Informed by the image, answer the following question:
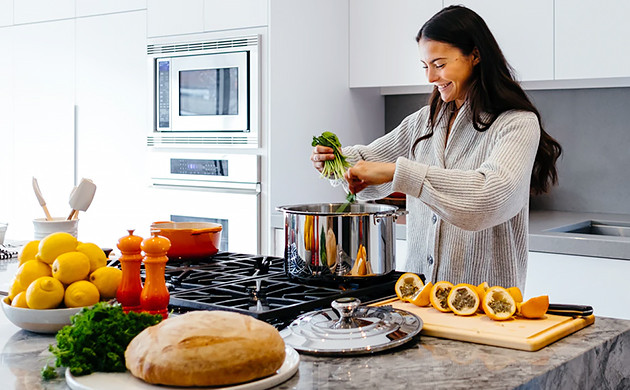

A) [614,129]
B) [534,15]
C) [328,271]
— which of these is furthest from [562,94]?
[328,271]

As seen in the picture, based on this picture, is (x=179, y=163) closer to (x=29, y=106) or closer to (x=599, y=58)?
(x=29, y=106)

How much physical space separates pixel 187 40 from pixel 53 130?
1103 millimetres

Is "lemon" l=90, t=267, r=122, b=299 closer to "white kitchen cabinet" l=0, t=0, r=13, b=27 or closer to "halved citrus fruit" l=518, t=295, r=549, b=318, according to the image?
"halved citrus fruit" l=518, t=295, r=549, b=318

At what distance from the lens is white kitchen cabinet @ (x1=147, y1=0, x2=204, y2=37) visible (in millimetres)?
3488

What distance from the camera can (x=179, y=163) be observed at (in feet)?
11.7

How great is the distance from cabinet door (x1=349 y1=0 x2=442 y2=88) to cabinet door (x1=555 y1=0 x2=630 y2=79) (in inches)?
21.0

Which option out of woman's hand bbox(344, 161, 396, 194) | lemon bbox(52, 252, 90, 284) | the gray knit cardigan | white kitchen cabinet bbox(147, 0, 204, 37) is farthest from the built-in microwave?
lemon bbox(52, 252, 90, 284)

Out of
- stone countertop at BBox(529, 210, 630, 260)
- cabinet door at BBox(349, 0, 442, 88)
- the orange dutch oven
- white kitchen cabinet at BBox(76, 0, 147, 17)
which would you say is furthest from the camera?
white kitchen cabinet at BBox(76, 0, 147, 17)

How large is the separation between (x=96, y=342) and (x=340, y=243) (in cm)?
57

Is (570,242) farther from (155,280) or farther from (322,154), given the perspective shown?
(155,280)

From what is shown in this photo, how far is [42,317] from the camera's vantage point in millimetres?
1300

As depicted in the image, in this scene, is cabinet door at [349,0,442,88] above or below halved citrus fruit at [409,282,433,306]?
above

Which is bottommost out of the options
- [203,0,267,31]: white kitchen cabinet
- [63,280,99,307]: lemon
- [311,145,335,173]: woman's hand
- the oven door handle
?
[63,280,99,307]: lemon

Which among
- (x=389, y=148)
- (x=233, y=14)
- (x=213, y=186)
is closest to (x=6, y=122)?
(x=213, y=186)
